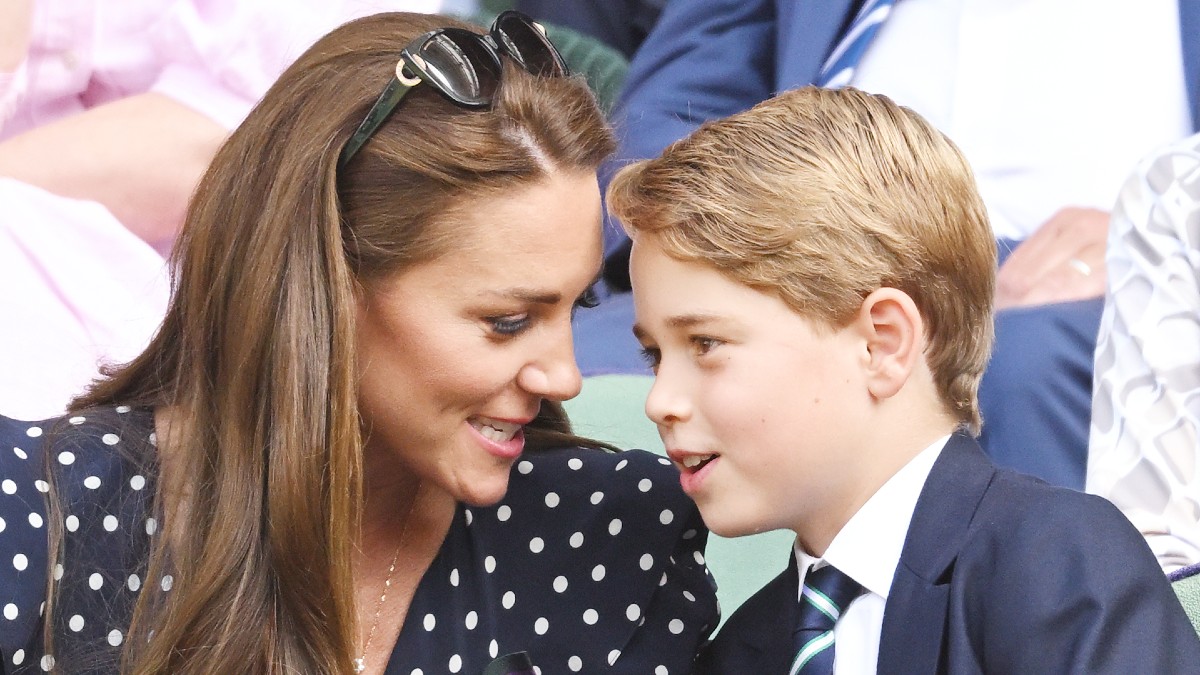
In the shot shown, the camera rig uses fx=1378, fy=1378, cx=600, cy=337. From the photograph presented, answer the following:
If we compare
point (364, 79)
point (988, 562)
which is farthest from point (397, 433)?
point (988, 562)

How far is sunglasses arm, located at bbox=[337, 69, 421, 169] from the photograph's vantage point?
0.99 metres

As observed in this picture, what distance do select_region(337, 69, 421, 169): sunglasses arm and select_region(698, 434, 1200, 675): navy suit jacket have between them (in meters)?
0.46

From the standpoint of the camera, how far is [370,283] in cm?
101

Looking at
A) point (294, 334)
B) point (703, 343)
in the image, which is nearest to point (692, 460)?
point (703, 343)

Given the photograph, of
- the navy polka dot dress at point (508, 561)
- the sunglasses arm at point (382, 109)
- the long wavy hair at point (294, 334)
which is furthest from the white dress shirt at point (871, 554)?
the sunglasses arm at point (382, 109)

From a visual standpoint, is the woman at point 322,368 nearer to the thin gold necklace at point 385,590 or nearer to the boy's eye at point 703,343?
the thin gold necklace at point 385,590

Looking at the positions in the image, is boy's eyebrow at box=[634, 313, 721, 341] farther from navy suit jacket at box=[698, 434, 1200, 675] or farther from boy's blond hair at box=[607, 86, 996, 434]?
navy suit jacket at box=[698, 434, 1200, 675]

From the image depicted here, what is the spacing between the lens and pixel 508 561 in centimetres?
114

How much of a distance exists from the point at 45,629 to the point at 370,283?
1.08ft

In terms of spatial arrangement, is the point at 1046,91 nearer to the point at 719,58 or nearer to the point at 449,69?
the point at 719,58

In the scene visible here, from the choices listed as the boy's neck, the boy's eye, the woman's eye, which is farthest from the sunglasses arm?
the boy's neck

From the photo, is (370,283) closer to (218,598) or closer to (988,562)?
(218,598)

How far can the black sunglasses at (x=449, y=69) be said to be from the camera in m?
0.99

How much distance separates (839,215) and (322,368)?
375 millimetres
